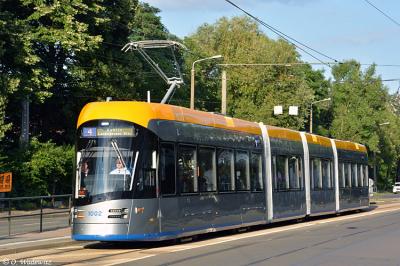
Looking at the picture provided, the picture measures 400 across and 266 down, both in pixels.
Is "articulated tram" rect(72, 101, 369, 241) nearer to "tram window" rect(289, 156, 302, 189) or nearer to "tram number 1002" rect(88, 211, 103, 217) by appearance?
"tram number 1002" rect(88, 211, 103, 217)

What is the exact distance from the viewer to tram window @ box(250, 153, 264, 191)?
752 inches

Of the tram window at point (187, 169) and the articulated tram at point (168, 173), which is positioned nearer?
the articulated tram at point (168, 173)

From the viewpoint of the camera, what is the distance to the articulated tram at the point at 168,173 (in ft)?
45.5

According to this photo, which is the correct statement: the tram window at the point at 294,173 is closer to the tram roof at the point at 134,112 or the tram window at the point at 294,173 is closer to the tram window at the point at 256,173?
the tram window at the point at 256,173

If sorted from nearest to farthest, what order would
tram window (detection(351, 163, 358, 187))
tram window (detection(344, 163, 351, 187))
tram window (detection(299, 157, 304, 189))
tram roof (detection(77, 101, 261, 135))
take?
1. tram roof (detection(77, 101, 261, 135))
2. tram window (detection(299, 157, 304, 189))
3. tram window (detection(344, 163, 351, 187))
4. tram window (detection(351, 163, 358, 187))

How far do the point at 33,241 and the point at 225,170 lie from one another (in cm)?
535

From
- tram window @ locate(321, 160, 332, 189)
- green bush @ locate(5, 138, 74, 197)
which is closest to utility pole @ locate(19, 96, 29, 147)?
green bush @ locate(5, 138, 74, 197)

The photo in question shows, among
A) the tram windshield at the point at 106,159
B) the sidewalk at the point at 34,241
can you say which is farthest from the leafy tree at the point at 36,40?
the tram windshield at the point at 106,159

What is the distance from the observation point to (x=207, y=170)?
16.4 metres

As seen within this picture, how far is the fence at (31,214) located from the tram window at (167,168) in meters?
4.75

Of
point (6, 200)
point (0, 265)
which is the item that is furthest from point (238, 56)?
point (0, 265)

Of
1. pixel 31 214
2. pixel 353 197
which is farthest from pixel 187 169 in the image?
pixel 353 197

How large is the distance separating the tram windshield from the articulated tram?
22mm

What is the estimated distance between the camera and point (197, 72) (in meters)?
59.0
